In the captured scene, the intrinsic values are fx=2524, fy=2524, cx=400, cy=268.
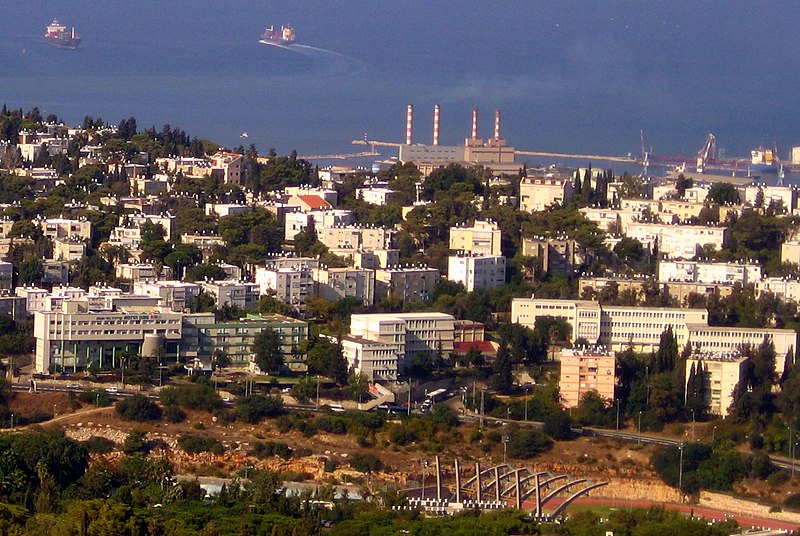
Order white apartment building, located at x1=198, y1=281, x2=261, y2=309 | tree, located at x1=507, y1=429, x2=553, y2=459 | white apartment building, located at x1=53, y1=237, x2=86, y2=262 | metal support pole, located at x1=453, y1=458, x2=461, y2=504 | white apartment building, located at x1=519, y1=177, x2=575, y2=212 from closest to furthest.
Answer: metal support pole, located at x1=453, y1=458, x2=461, y2=504, tree, located at x1=507, y1=429, x2=553, y2=459, white apartment building, located at x1=198, y1=281, x2=261, y2=309, white apartment building, located at x1=53, y1=237, x2=86, y2=262, white apartment building, located at x1=519, y1=177, x2=575, y2=212

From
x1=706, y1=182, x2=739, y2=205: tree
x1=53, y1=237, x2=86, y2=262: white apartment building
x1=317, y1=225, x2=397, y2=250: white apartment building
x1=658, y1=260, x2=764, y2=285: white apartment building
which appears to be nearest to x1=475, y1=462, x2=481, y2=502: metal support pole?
x1=658, y1=260, x2=764, y2=285: white apartment building

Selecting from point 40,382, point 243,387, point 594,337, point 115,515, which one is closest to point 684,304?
point 594,337

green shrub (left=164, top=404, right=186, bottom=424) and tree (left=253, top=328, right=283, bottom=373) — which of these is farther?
tree (left=253, top=328, right=283, bottom=373)

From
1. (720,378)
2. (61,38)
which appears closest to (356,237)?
(720,378)

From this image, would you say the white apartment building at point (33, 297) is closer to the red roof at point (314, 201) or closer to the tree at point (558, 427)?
the tree at point (558, 427)

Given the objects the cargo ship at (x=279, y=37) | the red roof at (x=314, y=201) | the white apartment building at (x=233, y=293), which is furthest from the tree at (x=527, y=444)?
the cargo ship at (x=279, y=37)

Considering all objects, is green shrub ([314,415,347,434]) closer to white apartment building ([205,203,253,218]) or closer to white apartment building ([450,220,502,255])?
white apartment building ([450,220,502,255])

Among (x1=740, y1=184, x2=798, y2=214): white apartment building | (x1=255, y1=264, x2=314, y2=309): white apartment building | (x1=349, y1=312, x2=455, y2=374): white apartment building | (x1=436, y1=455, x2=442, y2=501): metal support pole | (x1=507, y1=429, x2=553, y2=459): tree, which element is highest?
(x1=740, y1=184, x2=798, y2=214): white apartment building
